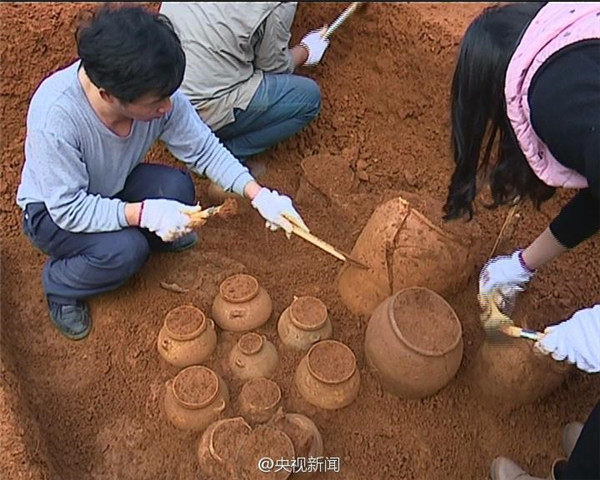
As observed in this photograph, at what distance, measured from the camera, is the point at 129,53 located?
1.65m

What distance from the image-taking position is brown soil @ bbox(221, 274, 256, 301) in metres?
2.06

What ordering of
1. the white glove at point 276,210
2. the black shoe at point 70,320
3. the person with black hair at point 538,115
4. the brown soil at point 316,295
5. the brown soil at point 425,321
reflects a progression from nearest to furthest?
the person with black hair at point 538,115
the brown soil at point 425,321
the brown soil at point 316,295
the white glove at point 276,210
the black shoe at point 70,320

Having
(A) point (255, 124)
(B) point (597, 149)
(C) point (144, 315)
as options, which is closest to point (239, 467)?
(C) point (144, 315)

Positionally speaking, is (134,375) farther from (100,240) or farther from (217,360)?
(100,240)

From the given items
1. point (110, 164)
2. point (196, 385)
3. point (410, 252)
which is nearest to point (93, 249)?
point (110, 164)

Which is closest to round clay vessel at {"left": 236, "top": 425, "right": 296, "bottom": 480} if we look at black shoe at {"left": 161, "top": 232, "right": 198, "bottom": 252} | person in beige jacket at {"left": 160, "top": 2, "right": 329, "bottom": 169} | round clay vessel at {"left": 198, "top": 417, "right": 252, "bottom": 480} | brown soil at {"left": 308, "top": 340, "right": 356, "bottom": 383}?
round clay vessel at {"left": 198, "top": 417, "right": 252, "bottom": 480}

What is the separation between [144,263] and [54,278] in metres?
0.30

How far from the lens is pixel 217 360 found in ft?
6.70

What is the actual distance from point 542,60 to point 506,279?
32.2 inches

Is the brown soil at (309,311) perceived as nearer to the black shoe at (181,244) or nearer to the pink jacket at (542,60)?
the black shoe at (181,244)

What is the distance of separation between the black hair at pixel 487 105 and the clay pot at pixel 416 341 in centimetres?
29

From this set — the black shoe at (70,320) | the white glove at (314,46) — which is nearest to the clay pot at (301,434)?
the black shoe at (70,320)

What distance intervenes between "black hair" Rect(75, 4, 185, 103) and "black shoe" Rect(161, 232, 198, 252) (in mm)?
748

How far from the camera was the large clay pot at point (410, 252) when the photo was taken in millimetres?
1982
